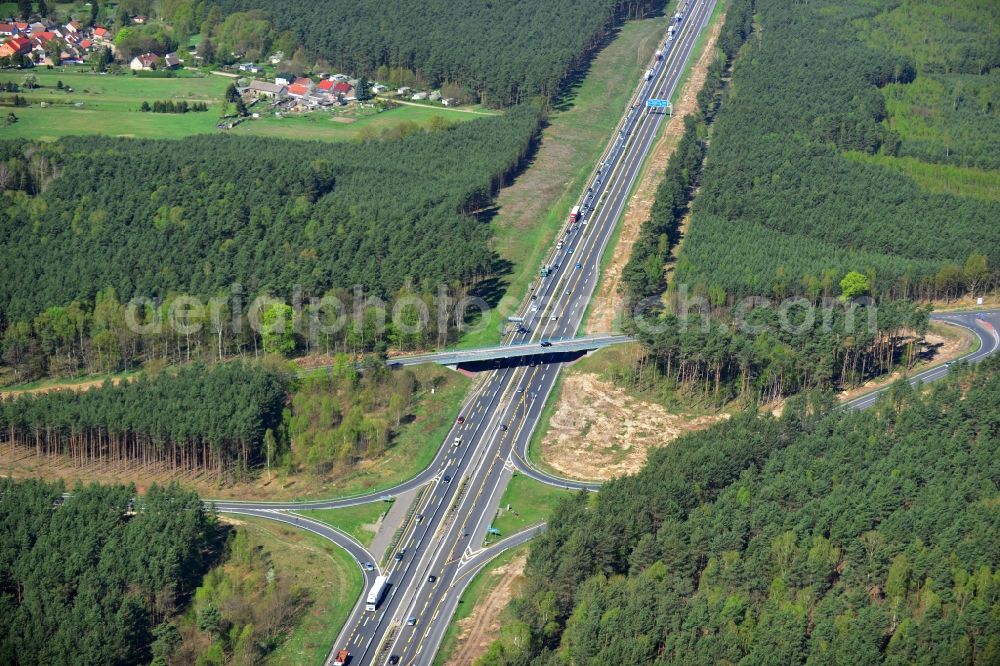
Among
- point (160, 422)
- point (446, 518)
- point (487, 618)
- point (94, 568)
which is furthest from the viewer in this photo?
point (160, 422)

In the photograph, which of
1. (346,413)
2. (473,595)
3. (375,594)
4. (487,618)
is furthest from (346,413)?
(487,618)

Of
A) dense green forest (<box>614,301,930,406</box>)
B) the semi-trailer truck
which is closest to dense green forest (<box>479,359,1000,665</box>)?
the semi-trailer truck

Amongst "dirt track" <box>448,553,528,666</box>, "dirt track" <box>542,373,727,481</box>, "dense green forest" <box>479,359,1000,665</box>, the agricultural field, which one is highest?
"dense green forest" <box>479,359,1000,665</box>

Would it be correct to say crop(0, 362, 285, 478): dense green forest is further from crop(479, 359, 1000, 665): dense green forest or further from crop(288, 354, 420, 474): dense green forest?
crop(479, 359, 1000, 665): dense green forest

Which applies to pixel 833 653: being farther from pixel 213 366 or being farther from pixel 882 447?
pixel 213 366

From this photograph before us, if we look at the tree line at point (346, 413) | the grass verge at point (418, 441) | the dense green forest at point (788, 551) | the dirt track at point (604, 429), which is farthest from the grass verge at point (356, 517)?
the dirt track at point (604, 429)

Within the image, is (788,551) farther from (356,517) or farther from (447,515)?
(356,517)
